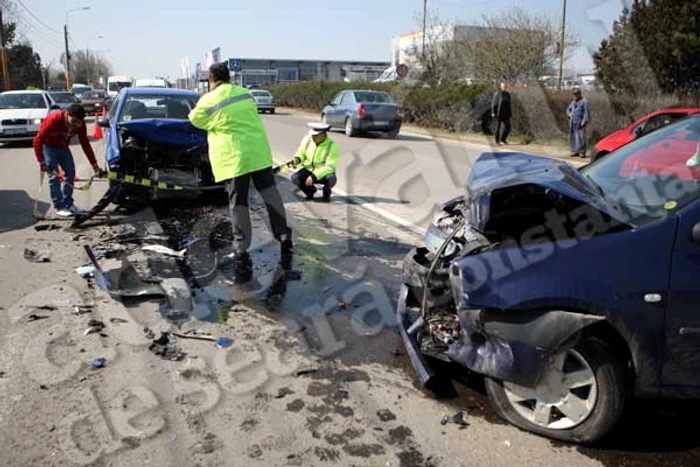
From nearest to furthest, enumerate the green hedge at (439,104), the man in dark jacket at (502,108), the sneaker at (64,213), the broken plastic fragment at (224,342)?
the broken plastic fragment at (224,342) < the sneaker at (64,213) < the man in dark jacket at (502,108) < the green hedge at (439,104)

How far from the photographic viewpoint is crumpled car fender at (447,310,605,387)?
9.58 feet

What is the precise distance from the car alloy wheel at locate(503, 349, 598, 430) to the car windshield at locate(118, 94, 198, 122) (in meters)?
7.37

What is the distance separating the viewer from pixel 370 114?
2058cm

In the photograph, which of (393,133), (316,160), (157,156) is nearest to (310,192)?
(316,160)

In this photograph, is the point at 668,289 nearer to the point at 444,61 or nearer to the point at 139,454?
the point at 139,454

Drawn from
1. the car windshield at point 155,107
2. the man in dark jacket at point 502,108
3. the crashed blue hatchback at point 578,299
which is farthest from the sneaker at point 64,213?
the man in dark jacket at point 502,108

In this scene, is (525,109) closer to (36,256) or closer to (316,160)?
(316,160)

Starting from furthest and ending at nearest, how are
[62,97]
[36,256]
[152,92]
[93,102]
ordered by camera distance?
1. [93,102]
2. [62,97]
3. [152,92]
4. [36,256]

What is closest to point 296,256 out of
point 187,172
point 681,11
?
point 187,172

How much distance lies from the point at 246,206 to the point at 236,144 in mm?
630

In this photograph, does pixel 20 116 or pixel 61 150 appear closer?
pixel 61 150

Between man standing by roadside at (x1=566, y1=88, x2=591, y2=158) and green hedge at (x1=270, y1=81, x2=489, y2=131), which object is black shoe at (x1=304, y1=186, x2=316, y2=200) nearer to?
man standing by roadside at (x1=566, y1=88, x2=591, y2=158)

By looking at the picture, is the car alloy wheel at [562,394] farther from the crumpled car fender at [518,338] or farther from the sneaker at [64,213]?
the sneaker at [64,213]

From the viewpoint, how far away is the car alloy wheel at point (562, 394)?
9.90 ft
